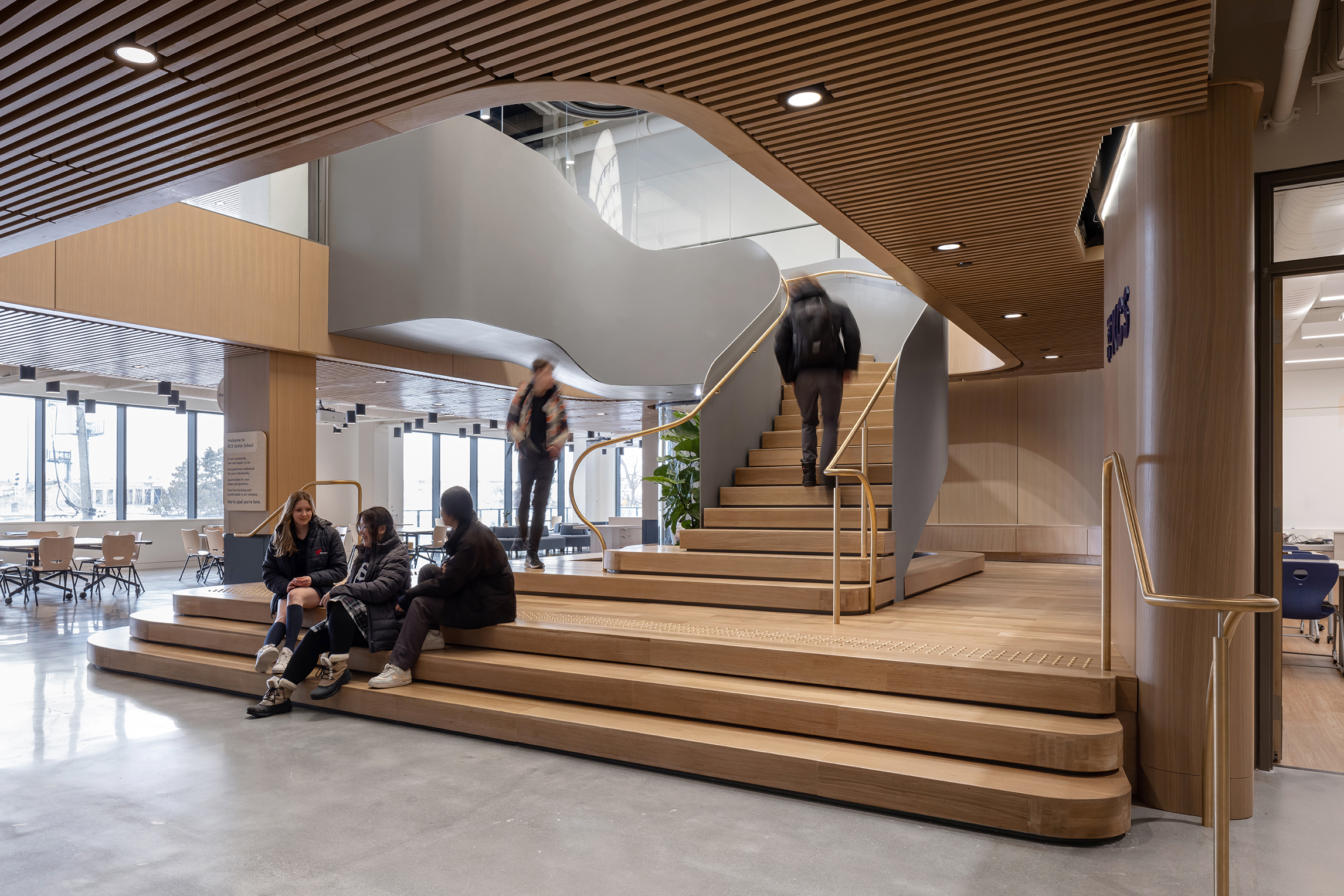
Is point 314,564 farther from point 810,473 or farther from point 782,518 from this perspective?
point 810,473

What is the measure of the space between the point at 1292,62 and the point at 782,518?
13.6 feet

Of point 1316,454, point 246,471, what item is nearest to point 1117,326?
point 1316,454

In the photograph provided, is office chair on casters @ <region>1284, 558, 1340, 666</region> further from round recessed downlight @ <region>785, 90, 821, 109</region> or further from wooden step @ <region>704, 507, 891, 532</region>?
round recessed downlight @ <region>785, 90, 821, 109</region>

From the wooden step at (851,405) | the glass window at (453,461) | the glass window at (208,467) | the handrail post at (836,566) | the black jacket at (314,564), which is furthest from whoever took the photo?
the glass window at (453,461)

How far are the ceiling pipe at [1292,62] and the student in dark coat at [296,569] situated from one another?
Answer: 589 centimetres

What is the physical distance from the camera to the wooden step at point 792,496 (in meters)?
6.86

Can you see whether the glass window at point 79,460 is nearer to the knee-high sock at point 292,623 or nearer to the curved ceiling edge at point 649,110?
the knee-high sock at point 292,623

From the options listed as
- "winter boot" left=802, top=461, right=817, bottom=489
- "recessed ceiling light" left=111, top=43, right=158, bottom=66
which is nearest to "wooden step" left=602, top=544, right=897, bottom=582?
"winter boot" left=802, top=461, right=817, bottom=489

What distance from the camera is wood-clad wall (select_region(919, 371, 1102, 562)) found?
10.2 metres

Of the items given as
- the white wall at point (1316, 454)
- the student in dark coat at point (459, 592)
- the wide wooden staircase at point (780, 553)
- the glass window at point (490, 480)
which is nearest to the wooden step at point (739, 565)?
the wide wooden staircase at point (780, 553)

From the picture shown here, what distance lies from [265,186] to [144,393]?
33.2ft

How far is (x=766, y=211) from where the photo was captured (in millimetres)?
13570

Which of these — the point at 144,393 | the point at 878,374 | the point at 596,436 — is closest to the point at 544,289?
the point at 878,374

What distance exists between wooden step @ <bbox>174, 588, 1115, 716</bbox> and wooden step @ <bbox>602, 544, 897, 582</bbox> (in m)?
0.80
